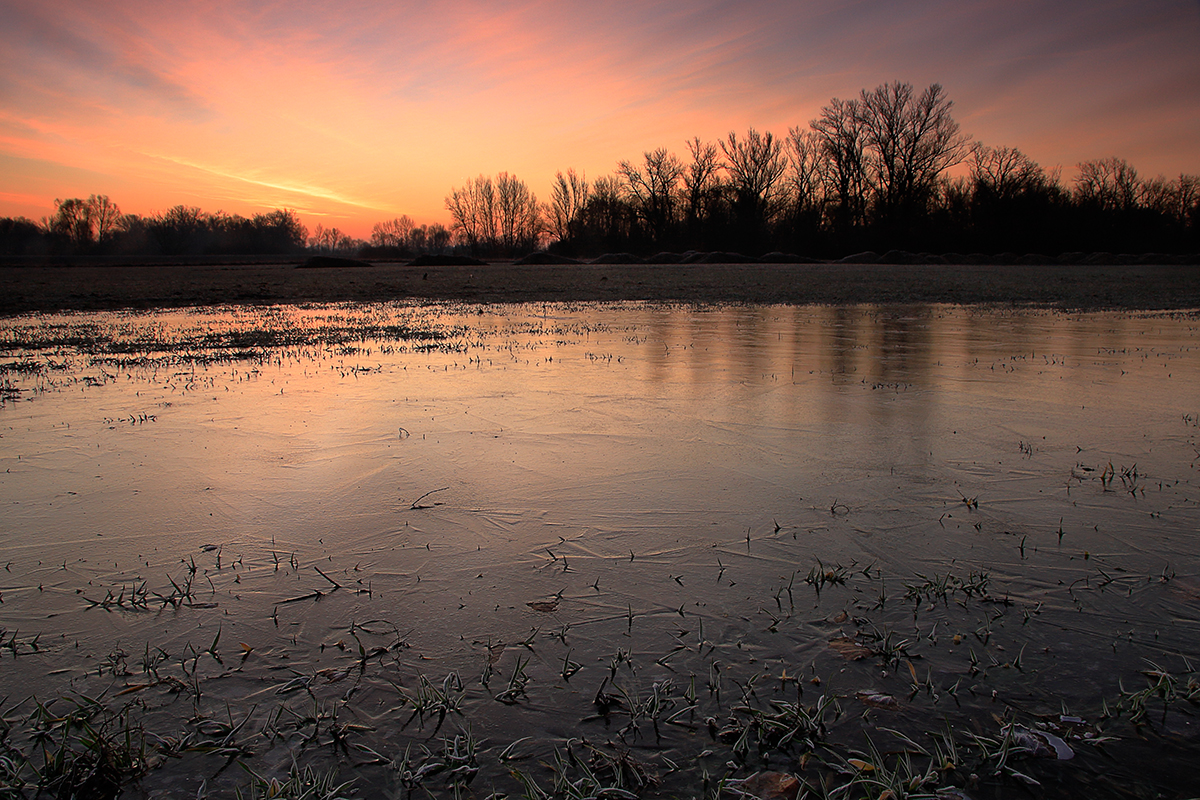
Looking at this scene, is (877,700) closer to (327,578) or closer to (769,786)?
(769,786)

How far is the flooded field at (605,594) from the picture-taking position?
5.98ft

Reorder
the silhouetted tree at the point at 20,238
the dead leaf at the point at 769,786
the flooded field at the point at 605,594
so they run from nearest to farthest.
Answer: the dead leaf at the point at 769,786
the flooded field at the point at 605,594
the silhouetted tree at the point at 20,238

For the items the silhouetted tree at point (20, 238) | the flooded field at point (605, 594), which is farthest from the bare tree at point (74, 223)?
the flooded field at point (605, 594)

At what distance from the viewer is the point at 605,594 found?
2662 millimetres

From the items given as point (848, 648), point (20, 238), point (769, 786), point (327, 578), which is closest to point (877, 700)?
point (848, 648)

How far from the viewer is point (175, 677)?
2.18 meters

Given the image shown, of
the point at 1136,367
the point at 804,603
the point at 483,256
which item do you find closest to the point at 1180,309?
the point at 1136,367

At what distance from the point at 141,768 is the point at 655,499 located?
2419mm

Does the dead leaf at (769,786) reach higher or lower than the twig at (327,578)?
lower

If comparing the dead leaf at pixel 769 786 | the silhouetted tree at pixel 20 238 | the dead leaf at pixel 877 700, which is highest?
the silhouetted tree at pixel 20 238

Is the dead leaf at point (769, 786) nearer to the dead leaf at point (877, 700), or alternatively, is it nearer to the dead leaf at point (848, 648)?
the dead leaf at point (877, 700)

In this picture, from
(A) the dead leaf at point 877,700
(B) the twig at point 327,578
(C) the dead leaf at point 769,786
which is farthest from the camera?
(B) the twig at point 327,578

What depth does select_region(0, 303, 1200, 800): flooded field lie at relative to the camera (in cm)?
182

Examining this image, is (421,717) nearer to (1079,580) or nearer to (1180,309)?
(1079,580)
